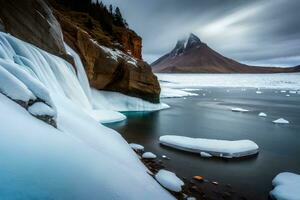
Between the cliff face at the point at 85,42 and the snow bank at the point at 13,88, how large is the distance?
7.04m

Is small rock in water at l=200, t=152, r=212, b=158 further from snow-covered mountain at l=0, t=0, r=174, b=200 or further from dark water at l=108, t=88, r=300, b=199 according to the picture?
snow-covered mountain at l=0, t=0, r=174, b=200

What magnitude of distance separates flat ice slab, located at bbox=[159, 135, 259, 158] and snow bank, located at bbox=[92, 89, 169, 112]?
9.14 m

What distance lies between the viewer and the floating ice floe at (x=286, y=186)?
5597 mm

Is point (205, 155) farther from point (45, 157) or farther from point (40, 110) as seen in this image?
point (45, 157)

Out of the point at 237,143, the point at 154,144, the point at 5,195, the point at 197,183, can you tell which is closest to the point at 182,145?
the point at 154,144

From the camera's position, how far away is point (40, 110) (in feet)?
14.2

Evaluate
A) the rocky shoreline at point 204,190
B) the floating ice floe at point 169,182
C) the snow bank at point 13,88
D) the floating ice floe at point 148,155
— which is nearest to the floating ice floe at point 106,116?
the floating ice floe at point 148,155

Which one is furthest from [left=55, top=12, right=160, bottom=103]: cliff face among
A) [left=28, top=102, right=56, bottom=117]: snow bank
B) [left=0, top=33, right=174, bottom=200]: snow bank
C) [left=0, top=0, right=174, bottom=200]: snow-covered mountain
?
[left=0, top=33, right=174, bottom=200]: snow bank

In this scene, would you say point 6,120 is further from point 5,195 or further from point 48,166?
point 5,195

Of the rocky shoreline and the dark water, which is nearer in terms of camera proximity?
the rocky shoreline

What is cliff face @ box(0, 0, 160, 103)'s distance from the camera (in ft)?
34.8

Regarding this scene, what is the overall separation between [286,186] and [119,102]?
1443cm

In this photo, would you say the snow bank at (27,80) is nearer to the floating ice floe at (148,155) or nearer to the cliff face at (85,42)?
the floating ice floe at (148,155)

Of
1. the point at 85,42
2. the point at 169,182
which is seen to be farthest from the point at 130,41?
the point at 169,182
